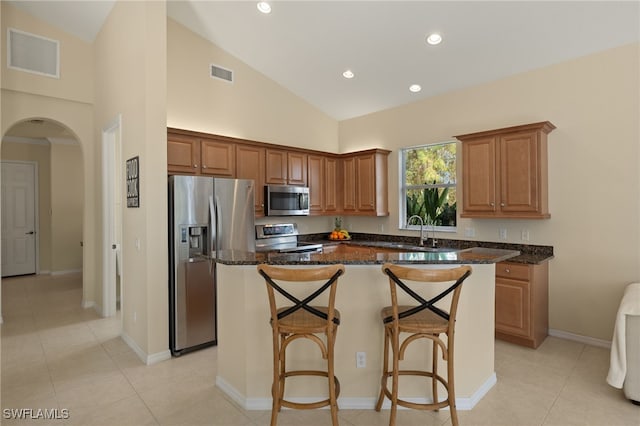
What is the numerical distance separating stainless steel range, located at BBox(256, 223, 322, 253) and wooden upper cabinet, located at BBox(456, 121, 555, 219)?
7.71ft

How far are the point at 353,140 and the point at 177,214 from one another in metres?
3.64

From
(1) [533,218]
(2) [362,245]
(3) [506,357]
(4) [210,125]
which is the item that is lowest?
(3) [506,357]

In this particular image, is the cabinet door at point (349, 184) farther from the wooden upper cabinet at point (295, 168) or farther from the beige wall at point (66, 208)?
the beige wall at point (66, 208)

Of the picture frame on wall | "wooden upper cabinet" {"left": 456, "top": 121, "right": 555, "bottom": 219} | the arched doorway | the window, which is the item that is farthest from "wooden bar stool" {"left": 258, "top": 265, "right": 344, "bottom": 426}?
the arched doorway

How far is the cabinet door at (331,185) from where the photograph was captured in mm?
5945

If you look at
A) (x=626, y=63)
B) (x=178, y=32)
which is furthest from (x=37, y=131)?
(x=626, y=63)

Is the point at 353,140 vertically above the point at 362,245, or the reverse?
the point at 353,140

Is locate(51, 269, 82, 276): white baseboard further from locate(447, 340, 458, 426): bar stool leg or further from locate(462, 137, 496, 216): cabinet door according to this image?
locate(447, 340, 458, 426): bar stool leg

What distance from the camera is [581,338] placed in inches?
151

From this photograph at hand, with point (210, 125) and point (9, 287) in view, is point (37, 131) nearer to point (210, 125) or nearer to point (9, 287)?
point (9, 287)

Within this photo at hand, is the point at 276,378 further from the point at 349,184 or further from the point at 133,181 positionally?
the point at 349,184

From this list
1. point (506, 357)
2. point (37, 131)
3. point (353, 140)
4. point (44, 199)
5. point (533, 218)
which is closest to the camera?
point (506, 357)

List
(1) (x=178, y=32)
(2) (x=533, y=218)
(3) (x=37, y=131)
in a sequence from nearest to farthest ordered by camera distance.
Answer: (2) (x=533, y=218), (1) (x=178, y=32), (3) (x=37, y=131)

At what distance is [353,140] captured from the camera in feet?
20.6
